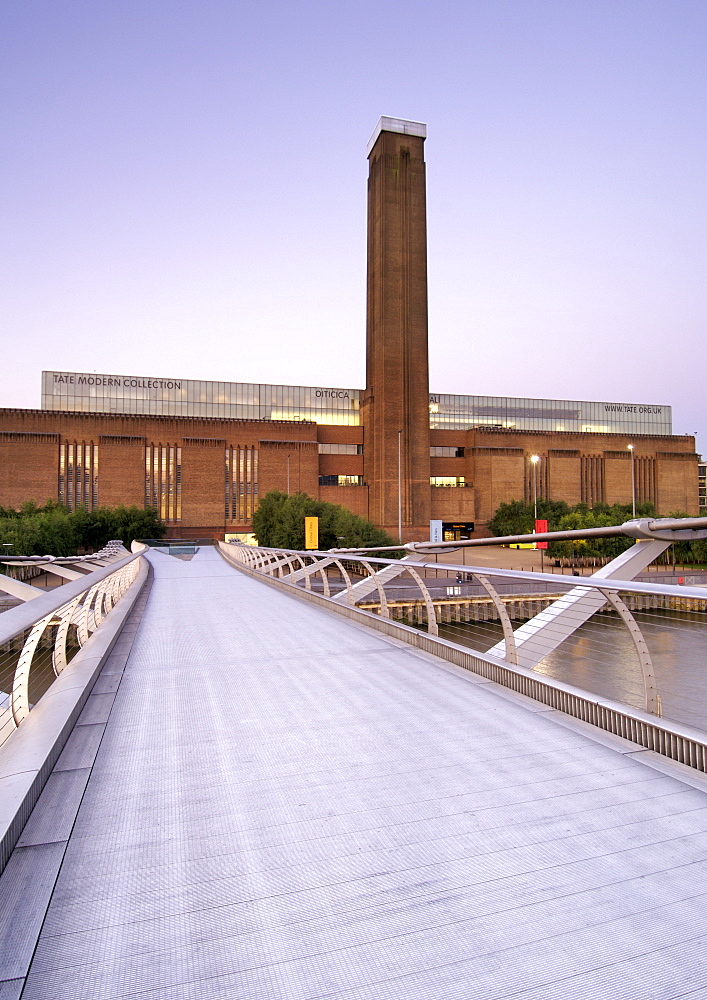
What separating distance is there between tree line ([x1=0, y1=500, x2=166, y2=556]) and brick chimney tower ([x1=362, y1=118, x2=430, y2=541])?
20.0m

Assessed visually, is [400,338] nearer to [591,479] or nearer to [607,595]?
[591,479]

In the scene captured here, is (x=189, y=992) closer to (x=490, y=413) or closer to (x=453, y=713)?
(x=453, y=713)

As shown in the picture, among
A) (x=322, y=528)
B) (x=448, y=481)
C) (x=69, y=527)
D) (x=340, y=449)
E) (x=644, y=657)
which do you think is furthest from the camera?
(x=448, y=481)

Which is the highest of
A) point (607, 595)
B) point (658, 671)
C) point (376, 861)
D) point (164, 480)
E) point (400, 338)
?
point (400, 338)

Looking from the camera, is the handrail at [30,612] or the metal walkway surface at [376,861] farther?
the handrail at [30,612]

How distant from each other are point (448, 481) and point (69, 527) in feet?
115

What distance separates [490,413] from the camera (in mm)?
71375

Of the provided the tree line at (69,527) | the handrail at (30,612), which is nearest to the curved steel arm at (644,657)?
the handrail at (30,612)

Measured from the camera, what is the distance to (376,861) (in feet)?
7.62

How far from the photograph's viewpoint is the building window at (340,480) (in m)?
58.6

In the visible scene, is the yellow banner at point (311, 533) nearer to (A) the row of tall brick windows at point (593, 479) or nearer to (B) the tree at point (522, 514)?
(B) the tree at point (522, 514)

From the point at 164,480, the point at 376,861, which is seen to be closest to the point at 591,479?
the point at 164,480

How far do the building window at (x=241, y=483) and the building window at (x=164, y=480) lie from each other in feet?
13.8

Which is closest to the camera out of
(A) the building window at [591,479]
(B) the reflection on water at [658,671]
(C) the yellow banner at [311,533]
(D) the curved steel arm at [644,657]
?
(D) the curved steel arm at [644,657]
